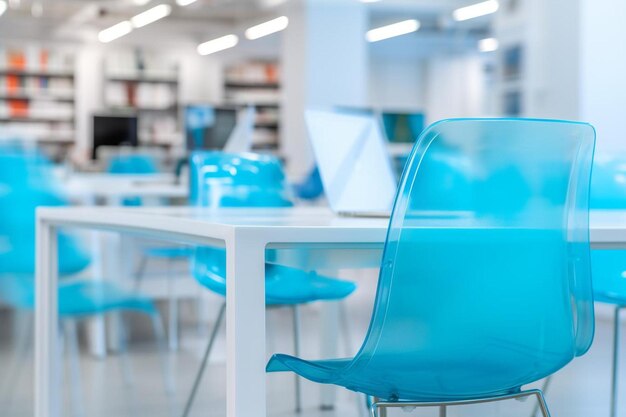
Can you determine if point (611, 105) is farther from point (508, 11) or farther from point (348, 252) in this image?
point (348, 252)

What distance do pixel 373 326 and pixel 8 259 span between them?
1.97 meters

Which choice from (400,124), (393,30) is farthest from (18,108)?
(400,124)

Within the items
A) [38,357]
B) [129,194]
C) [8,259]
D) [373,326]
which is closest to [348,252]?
[373,326]

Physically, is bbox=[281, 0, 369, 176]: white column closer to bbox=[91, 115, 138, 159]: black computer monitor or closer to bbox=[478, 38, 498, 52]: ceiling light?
bbox=[91, 115, 138, 159]: black computer monitor

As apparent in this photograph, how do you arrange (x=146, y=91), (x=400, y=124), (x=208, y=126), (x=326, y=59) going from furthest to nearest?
1. (x=146, y=91)
2. (x=326, y=59)
3. (x=400, y=124)
4. (x=208, y=126)

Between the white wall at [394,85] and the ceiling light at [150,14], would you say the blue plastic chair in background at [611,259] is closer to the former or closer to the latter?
the ceiling light at [150,14]

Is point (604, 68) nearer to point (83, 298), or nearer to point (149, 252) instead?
point (149, 252)

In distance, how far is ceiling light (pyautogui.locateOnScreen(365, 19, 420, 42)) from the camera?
45.1ft

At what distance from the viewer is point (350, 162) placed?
2.29m

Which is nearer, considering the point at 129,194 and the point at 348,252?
the point at 348,252

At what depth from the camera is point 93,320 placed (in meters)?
3.80

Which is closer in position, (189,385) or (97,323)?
(189,385)

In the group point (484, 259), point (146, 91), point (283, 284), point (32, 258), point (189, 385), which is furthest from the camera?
point (146, 91)

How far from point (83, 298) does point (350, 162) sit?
3.17ft
